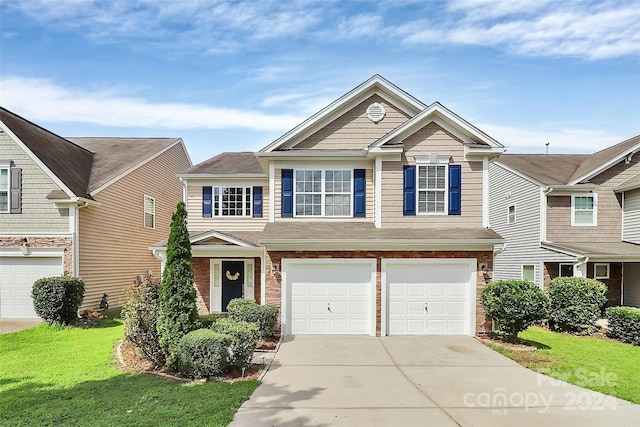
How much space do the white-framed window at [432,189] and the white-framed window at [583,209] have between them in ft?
28.5

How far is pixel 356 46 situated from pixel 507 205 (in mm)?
12747

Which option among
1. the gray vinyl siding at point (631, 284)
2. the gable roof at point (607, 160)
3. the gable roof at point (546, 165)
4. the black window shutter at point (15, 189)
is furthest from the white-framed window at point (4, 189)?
the gray vinyl siding at point (631, 284)

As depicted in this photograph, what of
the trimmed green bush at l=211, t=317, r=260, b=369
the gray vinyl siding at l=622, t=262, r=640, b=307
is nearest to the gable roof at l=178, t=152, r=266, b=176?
the trimmed green bush at l=211, t=317, r=260, b=369

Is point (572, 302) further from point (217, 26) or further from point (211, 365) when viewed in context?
point (217, 26)

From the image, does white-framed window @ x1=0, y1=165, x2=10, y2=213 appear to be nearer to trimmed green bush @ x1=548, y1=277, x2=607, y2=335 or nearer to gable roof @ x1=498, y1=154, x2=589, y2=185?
trimmed green bush @ x1=548, y1=277, x2=607, y2=335

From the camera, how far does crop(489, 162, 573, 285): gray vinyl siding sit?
1830cm

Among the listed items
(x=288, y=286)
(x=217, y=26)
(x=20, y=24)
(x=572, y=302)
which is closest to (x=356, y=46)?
(x=217, y=26)

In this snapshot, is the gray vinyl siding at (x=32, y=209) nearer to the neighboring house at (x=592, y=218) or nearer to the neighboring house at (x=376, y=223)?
the neighboring house at (x=376, y=223)

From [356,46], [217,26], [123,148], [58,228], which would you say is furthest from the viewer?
[123,148]

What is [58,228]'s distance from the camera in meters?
14.5

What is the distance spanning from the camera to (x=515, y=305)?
432 inches

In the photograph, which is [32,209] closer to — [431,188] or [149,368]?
[149,368]

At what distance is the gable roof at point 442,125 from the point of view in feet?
42.8

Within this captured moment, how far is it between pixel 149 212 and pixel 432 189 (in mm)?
13906
